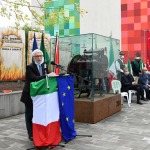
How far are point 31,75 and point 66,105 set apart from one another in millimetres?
888

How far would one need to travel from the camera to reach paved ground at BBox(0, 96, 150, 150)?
478 centimetres

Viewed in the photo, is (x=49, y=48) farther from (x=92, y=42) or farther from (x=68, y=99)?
(x=68, y=99)

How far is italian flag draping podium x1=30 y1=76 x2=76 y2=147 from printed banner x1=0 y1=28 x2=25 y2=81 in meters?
3.99

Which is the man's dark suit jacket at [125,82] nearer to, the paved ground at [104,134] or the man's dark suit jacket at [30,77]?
the paved ground at [104,134]

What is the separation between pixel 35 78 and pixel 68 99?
0.82 metres

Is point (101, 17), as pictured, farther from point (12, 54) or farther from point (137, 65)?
point (12, 54)

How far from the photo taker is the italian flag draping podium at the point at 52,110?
4.53m

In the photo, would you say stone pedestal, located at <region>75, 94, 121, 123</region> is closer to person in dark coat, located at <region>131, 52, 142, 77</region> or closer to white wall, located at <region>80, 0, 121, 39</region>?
person in dark coat, located at <region>131, 52, 142, 77</region>

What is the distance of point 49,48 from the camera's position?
9.98 metres

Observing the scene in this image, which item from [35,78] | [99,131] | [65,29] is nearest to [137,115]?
[99,131]

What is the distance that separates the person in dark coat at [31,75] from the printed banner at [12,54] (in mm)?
3813

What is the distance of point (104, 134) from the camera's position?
5.56 m

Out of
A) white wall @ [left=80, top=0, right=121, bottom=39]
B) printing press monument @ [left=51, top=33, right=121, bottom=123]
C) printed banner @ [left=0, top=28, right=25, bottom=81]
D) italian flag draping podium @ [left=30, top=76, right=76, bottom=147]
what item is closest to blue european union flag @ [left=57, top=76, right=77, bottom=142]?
italian flag draping podium @ [left=30, top=76, right=76, bottom=147]

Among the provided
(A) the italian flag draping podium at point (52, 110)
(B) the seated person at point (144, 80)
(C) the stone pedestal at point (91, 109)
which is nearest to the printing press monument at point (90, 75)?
(C) the stone pedestal at point (91, 109)
